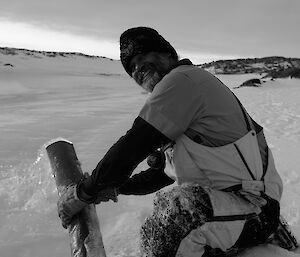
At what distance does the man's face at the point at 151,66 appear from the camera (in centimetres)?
225

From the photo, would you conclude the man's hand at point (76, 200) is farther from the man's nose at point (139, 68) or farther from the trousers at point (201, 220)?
the man's nose at point (139, 68)

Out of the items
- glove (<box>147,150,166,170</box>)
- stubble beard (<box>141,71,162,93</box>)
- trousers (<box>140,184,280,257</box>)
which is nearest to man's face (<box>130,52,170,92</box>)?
stubble beard (<box>141,71,162,93</box>)

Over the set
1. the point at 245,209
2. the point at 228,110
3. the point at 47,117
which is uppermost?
the point at 228,110

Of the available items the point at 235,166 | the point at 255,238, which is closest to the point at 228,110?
the point at 235,166

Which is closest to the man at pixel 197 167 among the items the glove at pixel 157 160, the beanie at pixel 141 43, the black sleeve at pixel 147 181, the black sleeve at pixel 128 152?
the black sleeve at pixel 128 152

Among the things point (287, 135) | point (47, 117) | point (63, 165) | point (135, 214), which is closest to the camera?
point (63, 165)

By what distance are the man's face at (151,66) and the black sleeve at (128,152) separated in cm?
36

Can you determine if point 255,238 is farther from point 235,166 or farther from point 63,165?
point 63,165

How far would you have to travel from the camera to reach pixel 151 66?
2248mm

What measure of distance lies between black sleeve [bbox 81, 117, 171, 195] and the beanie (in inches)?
18.9

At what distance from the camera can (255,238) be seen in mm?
2262

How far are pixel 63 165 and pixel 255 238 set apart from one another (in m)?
1.61

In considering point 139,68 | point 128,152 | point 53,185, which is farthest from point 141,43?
point 53,185

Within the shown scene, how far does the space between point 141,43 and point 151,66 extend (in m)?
0.14
